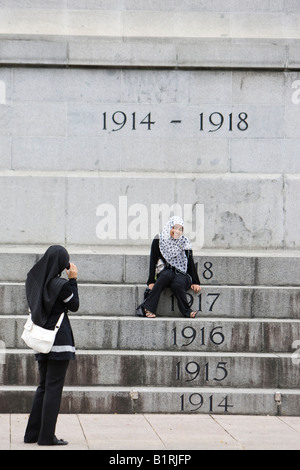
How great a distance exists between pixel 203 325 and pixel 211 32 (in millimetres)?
4538

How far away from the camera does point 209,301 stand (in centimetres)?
1062

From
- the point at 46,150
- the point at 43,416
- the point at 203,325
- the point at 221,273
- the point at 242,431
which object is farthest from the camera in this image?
the point at 46,150

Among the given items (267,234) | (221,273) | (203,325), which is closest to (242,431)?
(203,325)

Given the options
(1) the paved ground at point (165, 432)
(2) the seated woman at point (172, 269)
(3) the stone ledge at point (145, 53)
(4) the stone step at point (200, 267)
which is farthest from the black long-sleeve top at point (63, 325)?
(3) the stone ledge at point (145, 53)

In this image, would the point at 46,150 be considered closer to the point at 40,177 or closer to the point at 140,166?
the point at 40,177

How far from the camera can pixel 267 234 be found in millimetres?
11977

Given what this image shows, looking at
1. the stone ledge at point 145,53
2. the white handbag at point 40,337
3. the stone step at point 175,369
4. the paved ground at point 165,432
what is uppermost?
the stone ledge at point 145,53

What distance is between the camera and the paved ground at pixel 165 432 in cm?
776

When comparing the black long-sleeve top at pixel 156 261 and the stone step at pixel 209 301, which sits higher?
the black long-sleeve top at pixel 156 261

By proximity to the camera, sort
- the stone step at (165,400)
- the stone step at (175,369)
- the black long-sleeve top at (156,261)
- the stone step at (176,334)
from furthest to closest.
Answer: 1. the black long-sleeve top at (156,261)
2. the stone step at (176,334)
3. the stone step at (175,369)
4. the stone step at (165,400)

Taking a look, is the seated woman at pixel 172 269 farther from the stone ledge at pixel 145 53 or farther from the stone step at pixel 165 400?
the stone ledge at pixel 145 53

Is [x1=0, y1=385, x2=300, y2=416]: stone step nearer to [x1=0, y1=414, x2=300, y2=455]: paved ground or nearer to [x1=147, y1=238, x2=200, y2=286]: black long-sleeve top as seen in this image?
[x1=0, y1=414, x2=300, y2=455]: paved ground

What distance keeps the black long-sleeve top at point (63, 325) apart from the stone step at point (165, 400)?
1.72m

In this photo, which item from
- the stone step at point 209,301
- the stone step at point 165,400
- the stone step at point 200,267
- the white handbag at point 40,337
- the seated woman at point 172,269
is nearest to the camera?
the white handbag at point 40,337
